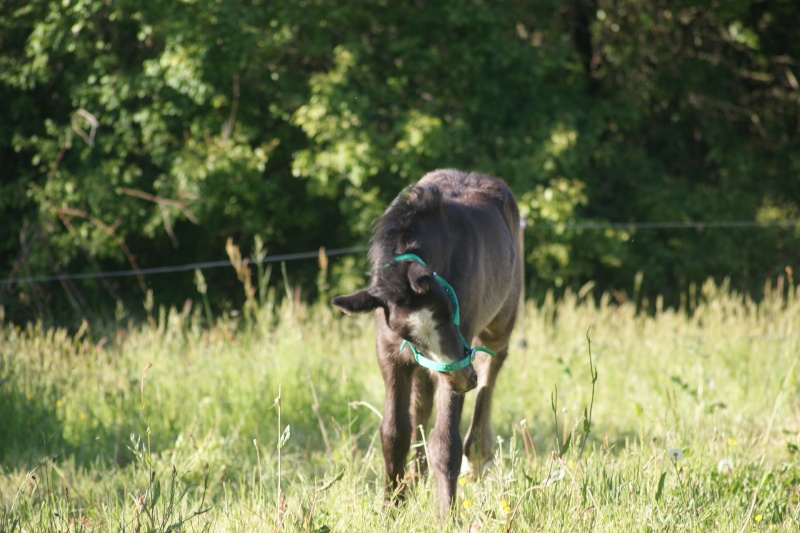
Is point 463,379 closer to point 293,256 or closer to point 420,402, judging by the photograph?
point 420,402

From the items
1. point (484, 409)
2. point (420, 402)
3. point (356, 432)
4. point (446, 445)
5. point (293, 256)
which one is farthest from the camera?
point (293, 256)

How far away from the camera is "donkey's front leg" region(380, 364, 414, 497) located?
391 centimetres

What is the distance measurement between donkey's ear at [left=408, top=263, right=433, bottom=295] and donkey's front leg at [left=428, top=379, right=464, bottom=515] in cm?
57

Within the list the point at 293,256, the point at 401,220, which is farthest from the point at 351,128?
the point at 401,220

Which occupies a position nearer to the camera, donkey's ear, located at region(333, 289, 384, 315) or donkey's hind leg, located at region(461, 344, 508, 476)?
donkey's ear, located at region(333, 289, 384, 315)

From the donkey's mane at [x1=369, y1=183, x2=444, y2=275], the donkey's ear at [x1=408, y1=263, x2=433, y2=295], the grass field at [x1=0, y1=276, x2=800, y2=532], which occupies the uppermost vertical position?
the donkey's mane at [x1=369, y1=183, x2=444, y2=275]

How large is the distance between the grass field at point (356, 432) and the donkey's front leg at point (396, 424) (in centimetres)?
10

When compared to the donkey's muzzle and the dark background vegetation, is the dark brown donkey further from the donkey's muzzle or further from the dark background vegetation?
the dark background vegetation

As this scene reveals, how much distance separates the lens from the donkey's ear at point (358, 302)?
3.38m

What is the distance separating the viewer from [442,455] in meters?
3.77

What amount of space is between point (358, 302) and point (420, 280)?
28 cm

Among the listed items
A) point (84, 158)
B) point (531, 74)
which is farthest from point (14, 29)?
point (531, 74)

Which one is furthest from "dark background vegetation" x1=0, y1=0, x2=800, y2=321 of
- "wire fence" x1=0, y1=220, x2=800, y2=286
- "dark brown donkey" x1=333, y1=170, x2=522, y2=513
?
"dark brown donkey" x1=333, y1=170, x2=522, y2=513

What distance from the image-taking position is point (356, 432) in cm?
556
